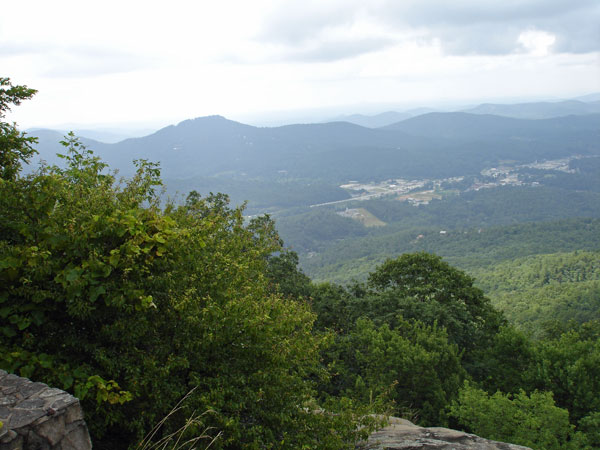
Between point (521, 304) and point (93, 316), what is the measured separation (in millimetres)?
67889

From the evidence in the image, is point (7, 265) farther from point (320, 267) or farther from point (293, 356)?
point (320, 267)

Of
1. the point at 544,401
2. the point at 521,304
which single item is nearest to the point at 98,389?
the point at 544,401

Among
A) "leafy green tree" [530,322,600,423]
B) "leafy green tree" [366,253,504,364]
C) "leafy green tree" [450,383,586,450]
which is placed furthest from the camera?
"leafy green tree" [366,253,504,364]

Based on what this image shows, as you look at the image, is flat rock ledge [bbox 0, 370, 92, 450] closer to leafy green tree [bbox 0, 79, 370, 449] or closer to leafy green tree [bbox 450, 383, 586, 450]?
leafy green tree [bbox 0, 79, 370, 449]

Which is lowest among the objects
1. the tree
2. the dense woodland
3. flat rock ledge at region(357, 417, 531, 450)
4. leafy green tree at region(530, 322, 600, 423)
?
leafy green tree at region(530, 322, 600, 423)

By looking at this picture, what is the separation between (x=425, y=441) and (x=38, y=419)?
26.2ft

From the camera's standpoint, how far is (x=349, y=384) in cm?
1689

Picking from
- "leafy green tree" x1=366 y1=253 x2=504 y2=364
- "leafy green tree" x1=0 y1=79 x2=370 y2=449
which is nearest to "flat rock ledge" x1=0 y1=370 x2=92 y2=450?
"leafy green tree" x1=0 y1=79 x2=370 y2=449

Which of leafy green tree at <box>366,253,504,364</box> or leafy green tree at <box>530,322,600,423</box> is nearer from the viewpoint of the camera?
leafy green tree at <box>530,322,600,423</box>

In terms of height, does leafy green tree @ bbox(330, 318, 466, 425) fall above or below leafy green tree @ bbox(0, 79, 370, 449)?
below

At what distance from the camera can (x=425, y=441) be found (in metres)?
9.47

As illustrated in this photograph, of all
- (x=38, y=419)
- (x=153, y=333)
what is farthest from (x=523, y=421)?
(x=38, y=419)

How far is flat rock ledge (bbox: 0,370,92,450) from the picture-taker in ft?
14.2

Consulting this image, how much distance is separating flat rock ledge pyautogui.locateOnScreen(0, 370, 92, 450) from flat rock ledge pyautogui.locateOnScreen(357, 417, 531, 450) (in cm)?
607
